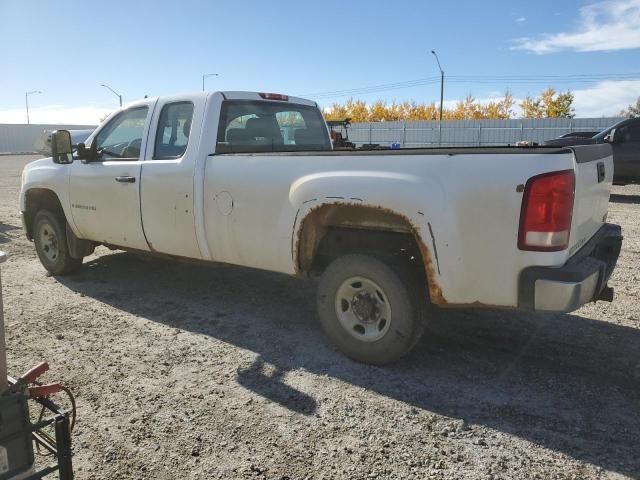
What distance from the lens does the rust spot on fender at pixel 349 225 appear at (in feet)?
11.3

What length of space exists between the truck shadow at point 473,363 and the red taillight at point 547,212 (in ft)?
3.30

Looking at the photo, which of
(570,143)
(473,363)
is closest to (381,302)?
(473,363)

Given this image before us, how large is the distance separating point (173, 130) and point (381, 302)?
8.51 ft

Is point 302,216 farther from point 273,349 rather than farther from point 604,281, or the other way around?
point 604,281

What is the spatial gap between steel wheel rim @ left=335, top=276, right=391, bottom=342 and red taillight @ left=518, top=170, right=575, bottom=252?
3.53 feet

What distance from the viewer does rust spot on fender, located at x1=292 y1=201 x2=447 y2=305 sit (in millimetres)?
3430

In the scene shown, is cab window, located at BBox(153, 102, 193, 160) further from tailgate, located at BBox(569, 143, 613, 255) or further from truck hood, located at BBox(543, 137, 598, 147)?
tailgate, located at BBox(569, 143, 613, 255)

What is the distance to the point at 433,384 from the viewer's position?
3.61 m

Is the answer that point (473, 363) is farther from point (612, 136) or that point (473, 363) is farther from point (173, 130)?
point (612, 136)

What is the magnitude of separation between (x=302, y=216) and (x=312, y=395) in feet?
4.03

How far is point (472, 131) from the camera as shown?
37812 mm

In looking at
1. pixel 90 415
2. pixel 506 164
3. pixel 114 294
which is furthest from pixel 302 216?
pixel 114 294

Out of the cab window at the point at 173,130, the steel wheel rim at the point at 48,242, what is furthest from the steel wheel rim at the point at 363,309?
the steel wheel rim at the point at 48,242

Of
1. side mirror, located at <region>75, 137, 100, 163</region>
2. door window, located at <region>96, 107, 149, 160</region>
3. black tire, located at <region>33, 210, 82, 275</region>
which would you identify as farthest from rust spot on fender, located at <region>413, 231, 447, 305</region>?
black tire, located at <region>33, 210, 82, 275</region>
